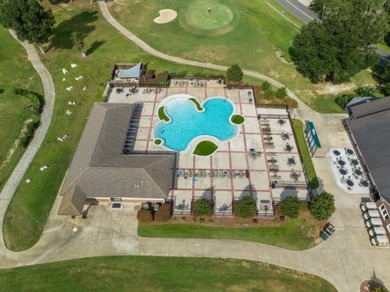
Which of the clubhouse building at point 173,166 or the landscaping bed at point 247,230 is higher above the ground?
the clubhouse building at point 173,166

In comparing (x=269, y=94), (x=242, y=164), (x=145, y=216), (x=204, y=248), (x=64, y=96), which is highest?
(x=269, y=94)

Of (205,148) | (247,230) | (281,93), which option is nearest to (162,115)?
(205,148)

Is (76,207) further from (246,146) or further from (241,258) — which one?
(246,146)

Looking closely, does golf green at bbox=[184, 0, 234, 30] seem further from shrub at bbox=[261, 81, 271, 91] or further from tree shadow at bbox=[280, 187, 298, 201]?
tree shadow at bbox=[280, 187, 298, 201]

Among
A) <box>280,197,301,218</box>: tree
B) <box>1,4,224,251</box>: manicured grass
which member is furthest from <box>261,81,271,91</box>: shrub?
<box>280,197,301,218</box>: tree

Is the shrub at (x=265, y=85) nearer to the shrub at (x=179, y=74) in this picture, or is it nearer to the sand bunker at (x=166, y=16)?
the shrub at (x=179, y=74)

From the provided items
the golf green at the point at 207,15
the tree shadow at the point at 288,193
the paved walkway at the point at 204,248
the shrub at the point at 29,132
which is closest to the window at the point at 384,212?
the paved walkway at the point at 204,248

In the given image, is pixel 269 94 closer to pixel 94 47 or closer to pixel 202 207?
pixel 202 207
